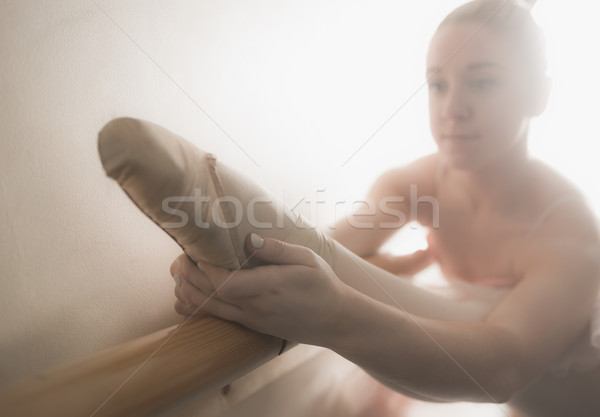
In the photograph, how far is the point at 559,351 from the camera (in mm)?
396

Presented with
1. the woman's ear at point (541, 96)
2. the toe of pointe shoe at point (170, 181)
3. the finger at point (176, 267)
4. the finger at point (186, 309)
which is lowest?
the woman's ear at point (541, 96)

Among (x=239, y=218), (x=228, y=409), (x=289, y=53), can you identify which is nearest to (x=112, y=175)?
(x=239, y=218)

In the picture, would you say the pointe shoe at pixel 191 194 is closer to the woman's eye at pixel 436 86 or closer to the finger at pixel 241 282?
the finger at pixel 241 282

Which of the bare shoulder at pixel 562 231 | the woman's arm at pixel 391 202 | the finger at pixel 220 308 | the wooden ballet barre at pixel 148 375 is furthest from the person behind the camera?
the woman's arm at pixel 391 202

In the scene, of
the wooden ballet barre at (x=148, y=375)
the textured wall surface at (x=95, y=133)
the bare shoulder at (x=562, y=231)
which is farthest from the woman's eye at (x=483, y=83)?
the wooden ballet barre at (x=148, y=375)

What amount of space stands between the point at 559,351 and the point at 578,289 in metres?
0.06

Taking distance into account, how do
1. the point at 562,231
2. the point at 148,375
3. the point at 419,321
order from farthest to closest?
1. the point at 562,231
2. the point at 419,321
3. the point at 148,375

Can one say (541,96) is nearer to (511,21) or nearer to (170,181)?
(511,21)

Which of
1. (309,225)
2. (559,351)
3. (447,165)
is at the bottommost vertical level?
(559,351)

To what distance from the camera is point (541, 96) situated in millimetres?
495

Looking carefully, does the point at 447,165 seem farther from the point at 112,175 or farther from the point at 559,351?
the point at 112,175

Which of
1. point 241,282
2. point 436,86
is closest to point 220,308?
point 241,282

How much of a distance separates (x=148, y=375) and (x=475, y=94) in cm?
40

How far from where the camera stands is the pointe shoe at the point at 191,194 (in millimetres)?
206
